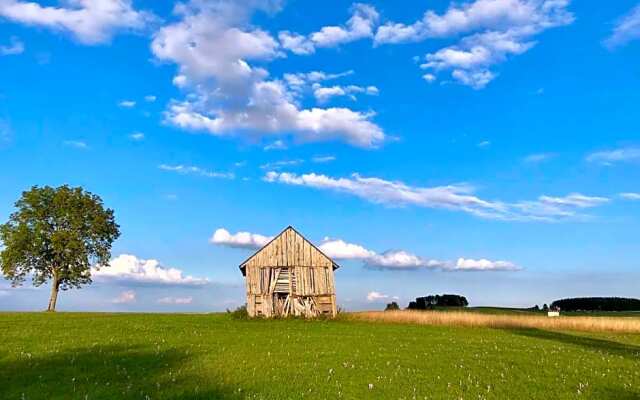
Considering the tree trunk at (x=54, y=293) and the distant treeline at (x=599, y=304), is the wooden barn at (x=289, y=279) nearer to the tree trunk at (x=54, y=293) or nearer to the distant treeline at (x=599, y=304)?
the tree trunk at (x=54, y=293)

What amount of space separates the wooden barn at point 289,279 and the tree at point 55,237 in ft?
86.4

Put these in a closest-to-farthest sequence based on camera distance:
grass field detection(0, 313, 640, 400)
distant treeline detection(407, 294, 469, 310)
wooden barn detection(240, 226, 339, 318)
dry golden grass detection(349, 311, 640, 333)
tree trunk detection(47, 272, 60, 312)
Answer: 1. grass field detection(0, 313, 640, 400)
2. dry golden grass detection(349, 311, 640, 333)
3. wooden barn detection(240, 226, 339, 318)
4. tree trunk detection(47, 272, 60, 312)
5. distant treeline detection(407, 294, 469, 310)

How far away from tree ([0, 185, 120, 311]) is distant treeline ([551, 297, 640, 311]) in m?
81.2

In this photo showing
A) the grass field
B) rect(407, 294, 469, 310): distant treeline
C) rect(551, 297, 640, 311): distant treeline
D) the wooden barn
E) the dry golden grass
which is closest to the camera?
the grass field

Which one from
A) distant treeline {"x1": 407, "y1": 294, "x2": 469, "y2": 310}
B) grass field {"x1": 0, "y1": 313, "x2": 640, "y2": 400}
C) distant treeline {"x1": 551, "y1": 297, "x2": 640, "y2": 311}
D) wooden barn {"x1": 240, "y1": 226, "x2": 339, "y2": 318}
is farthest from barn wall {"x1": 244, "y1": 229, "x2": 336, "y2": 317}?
distant treeline {"x1": 551, "y1": 297, "x2": 640, "y2": 311}

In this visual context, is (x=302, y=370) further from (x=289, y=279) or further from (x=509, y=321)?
(x=509, y=321)

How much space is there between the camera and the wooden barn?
182 feet

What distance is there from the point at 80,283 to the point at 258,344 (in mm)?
52694

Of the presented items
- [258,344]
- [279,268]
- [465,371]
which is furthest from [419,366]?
[279,268]

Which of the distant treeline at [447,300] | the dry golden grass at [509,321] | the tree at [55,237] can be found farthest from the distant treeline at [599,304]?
the tree at [55,237]

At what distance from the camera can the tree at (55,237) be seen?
6869cm

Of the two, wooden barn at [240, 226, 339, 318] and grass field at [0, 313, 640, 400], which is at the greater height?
wooden barn at [240, 226, 339, 318]

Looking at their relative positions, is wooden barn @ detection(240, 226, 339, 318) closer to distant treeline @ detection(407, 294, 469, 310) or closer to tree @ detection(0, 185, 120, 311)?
tree @ detection(0, 185, 120, 311)

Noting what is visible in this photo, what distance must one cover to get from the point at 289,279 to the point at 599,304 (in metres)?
75.8
